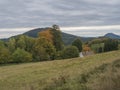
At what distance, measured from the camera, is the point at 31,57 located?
7669 centimetres

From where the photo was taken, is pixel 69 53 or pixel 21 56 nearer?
pixel 21 56

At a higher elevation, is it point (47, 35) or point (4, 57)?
point (47, 35)

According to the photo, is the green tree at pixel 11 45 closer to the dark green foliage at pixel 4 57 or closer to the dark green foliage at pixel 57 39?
the dark green foliage at pixel 4 57

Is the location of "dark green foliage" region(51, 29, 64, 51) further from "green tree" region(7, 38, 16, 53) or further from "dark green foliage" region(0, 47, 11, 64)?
"dark green foliage" region(0, 47, 11, 64)

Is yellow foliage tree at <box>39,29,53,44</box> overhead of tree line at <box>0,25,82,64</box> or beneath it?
overhead

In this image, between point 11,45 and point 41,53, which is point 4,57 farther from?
point 11,45

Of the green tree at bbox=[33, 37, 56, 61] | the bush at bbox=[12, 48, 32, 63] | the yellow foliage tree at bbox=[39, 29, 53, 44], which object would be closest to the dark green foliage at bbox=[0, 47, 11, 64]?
the bush at bbox=[12, 48, 32, 63]

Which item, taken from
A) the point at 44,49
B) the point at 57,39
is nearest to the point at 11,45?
the point at 57,39

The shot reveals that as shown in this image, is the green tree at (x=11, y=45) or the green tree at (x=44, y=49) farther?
the green tree at (x=11, y=45)

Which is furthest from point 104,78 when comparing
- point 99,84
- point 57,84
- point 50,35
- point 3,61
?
point 50,35

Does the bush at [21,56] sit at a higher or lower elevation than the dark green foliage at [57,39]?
lower

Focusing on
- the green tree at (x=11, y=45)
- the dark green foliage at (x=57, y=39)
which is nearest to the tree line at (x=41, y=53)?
the dark green foliage at (x=57, y=39)

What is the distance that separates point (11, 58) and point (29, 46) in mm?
10560

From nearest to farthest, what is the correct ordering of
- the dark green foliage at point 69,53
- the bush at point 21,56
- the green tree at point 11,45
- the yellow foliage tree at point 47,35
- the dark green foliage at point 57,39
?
the bush at point 21,56
the dark green foliage at point 69,53
the yellow foliage tree at point 47,35
the dark green foliage at point 57,39
the green tree at point 11,45
